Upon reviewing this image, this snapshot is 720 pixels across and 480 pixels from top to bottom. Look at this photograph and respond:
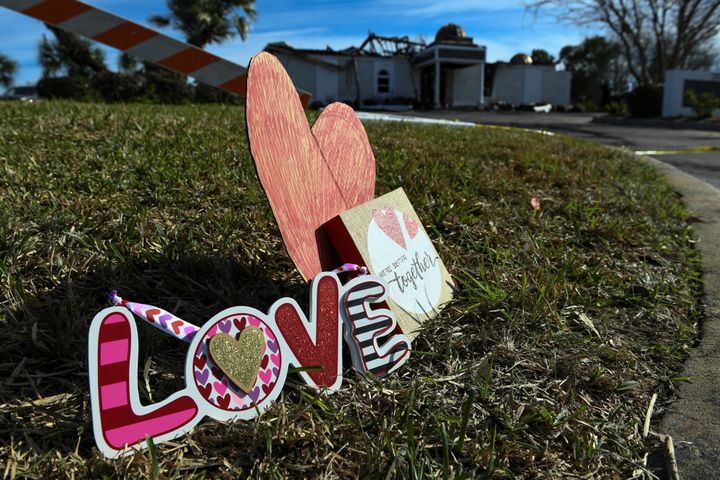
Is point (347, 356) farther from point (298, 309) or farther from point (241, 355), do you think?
point (241, 355)

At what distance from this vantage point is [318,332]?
1.72m

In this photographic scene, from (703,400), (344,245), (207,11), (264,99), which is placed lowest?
(703,400)

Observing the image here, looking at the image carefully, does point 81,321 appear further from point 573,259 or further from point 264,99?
point 573,259

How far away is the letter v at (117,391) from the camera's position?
131 centimetres

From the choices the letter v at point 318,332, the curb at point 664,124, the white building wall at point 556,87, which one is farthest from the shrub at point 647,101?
the letter v at point 318,332

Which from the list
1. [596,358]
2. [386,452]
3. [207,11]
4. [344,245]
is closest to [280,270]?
[344,245]

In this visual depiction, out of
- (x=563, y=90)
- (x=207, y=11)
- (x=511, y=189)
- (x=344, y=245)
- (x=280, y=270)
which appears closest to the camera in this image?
(x=344, y=245)

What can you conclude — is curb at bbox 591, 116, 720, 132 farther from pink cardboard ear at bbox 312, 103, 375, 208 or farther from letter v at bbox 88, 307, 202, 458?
letter v at bbox 88, 307, 202, 458

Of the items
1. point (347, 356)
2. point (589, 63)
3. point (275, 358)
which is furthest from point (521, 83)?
point (275, 358)

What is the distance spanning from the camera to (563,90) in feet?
144

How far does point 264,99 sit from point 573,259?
175 centimetres

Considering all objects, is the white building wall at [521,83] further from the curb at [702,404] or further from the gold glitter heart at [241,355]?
the gold glitter heart at [241,355]

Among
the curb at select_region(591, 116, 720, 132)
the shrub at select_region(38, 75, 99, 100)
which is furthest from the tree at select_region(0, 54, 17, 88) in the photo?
the curb at select_region(591, 116, 720, 132)

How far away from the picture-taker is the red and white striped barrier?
431cm
